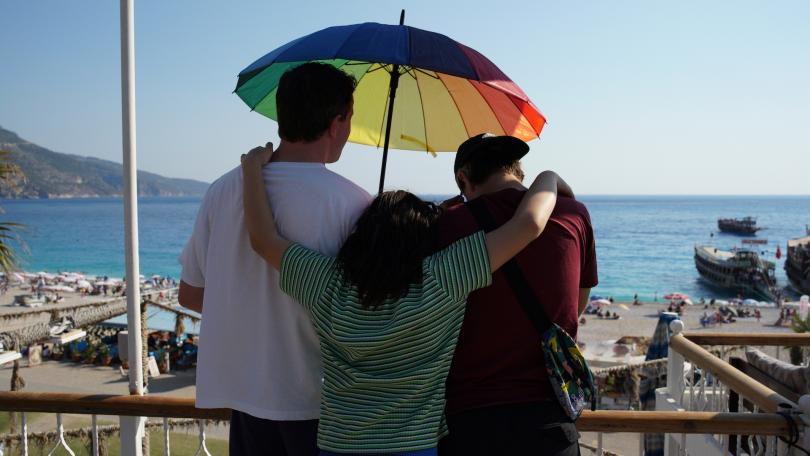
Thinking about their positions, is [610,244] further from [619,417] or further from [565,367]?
[565,367]

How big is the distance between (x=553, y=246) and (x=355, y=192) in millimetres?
509

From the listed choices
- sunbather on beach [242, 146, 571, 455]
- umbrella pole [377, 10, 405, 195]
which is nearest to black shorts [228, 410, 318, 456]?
sunbather on beach [242, 146, 571, 455]

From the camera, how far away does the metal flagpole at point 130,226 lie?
104 inches

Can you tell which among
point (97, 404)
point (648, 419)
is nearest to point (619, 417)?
point (648, 419)

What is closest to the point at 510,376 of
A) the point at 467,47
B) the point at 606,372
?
the point at 467,47

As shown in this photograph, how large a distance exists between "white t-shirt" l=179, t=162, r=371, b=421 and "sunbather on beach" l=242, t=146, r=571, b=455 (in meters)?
0.09

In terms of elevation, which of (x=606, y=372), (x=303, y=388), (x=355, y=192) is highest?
(x=355, y=192)

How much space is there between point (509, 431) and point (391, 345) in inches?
15.6

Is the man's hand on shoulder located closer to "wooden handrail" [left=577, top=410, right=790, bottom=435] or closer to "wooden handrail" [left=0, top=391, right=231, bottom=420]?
"wooden handrail" [left=577, top=410, right=790, bottom=435]

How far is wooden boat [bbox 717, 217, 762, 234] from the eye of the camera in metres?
94.7

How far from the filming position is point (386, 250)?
1.50 meters

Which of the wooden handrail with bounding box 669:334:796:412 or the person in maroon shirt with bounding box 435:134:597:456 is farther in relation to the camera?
the wooden handrail with bounding box 669:334:796:412

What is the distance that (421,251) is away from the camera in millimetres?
1521

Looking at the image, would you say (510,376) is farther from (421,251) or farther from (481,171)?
(481,171)
